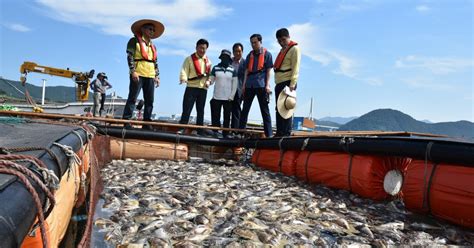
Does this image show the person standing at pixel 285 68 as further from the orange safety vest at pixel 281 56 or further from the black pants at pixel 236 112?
the black pants at pixel 236 112

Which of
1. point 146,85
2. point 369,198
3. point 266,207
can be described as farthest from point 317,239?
point 146,85

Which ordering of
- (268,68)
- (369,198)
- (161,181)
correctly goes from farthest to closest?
(268,68) → (161,181) → (369,198)

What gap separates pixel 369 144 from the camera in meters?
5.40

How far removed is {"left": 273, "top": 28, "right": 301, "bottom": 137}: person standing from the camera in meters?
8.41

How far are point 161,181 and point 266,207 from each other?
90.2 inches

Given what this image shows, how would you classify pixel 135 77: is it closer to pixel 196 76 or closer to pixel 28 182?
pixel 196 76

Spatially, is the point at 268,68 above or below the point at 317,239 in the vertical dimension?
above

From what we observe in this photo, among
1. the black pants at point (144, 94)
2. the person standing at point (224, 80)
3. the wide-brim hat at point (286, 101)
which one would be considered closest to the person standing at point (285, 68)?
the wide-brim hat at point (286, 101)

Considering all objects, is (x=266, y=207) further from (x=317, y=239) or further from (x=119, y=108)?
(x=119, y=108)

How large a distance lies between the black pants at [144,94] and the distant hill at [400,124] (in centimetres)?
12145

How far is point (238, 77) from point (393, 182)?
581cm

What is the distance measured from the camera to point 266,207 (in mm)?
4723

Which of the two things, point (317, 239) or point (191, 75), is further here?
point (191, 75)

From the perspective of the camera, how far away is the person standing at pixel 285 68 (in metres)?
8.41
